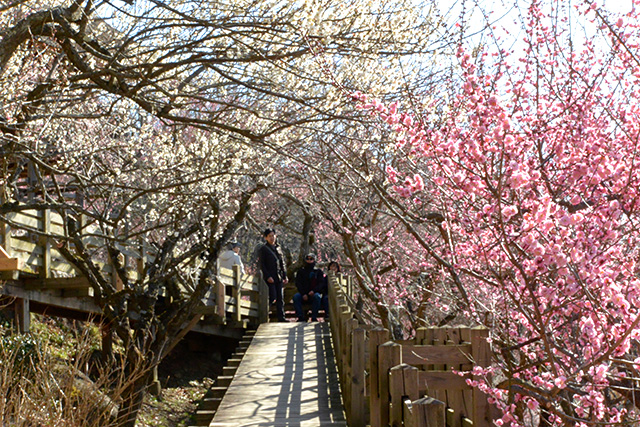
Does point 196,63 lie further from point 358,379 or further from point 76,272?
point 76,272

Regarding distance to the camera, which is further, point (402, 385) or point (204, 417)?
point (204, 417)

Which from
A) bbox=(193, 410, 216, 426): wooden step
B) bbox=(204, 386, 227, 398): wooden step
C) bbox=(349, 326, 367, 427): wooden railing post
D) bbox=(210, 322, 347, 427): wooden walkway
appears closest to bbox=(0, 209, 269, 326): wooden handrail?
bbox=(210, 322, 347, 427): wooden walkway

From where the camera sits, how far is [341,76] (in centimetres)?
688

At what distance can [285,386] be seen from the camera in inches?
332

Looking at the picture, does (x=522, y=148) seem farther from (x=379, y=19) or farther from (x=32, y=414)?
(x=32, y=414)

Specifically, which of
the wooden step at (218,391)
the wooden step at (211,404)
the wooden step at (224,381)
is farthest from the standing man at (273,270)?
the wooden step at (211,404)

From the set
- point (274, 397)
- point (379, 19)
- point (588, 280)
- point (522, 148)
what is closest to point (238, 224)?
point (274, 397)

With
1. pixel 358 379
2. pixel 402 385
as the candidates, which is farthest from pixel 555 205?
pixel 358 379

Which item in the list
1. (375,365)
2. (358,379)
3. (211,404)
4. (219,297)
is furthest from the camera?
(219,297)

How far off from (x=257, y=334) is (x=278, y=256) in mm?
2321

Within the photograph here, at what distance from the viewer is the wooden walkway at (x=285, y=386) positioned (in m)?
6.87

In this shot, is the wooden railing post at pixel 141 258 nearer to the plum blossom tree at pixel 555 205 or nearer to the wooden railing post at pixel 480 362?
the plum blossom tree at pixel 555 205

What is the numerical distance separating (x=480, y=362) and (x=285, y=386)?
3770 mm

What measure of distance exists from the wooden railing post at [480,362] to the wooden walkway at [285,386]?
185 cm
